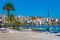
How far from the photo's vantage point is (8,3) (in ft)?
291

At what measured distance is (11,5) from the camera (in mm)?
86875

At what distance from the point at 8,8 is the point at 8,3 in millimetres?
3498

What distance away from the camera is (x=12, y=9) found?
8694 cm

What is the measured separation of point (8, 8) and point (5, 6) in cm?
204

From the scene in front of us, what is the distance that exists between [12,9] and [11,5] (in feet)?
5.50

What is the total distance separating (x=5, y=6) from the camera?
87.2 m

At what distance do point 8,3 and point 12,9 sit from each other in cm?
357

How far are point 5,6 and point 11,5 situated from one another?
253 cm

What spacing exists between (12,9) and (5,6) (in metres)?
3.15

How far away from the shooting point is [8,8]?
282 feet

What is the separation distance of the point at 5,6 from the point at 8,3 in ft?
7.35
